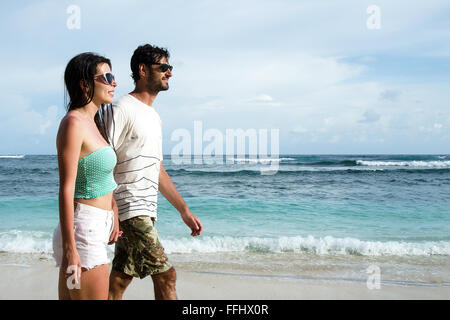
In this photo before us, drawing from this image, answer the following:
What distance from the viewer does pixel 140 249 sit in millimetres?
2441

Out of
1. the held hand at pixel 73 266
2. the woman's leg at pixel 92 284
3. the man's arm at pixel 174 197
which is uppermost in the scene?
the man's arm at pixel 174 197

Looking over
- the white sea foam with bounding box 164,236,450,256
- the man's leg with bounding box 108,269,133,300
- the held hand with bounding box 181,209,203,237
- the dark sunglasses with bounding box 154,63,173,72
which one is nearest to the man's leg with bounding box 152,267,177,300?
the man's leg with bounding box 108,269,133,300

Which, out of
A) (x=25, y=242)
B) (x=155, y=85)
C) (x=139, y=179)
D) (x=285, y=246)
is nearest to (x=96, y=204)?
(x=139, y=179)

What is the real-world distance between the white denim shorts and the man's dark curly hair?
105 centimetres

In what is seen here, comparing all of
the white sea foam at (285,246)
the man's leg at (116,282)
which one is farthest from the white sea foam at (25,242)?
the man's leg at (116,282)

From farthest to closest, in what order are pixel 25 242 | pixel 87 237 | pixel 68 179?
pixel 25 242, pixel 87 237, pixel 68 179

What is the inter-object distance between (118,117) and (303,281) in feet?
11.0

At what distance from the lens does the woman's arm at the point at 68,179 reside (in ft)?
5.71

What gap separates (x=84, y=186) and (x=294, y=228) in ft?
24.7

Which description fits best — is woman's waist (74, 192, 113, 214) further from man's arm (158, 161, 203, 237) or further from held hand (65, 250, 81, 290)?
man's arm (158, 161, 203, 237)

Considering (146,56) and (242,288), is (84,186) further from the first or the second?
(242,288)

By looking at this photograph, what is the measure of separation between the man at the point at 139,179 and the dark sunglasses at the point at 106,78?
1.15 feet

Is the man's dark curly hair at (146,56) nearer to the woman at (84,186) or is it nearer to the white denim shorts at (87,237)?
the woman at (84,186)

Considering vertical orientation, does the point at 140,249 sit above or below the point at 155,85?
below
